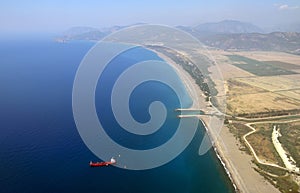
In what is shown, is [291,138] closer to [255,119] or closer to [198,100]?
[255,119]

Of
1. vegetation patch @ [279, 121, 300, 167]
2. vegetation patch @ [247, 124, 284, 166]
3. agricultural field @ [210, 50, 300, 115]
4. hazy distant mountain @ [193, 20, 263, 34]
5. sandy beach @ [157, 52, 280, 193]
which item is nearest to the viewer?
sandy beach @ [157, 52, 280, 193]

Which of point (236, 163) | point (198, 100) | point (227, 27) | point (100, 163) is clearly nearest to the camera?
point (100, 163)

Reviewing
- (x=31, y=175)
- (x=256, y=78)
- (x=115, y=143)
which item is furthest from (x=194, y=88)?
(x=31, y=175)

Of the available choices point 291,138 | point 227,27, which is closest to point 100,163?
point 291,138

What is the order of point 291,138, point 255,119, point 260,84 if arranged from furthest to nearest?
point 260,84 → point 255,119 → point 291,138

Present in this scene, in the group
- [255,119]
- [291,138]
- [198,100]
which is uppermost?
[198,100]

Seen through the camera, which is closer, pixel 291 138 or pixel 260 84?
pixel 291 138

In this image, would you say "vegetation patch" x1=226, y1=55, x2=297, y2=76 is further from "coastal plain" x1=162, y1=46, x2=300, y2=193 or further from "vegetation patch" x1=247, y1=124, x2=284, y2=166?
"vegetation patch" x1=247, y1=124, x2=284, y2=166

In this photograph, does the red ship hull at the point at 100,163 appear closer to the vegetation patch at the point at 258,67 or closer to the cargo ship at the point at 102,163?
the cargo ship at the point at 102,163

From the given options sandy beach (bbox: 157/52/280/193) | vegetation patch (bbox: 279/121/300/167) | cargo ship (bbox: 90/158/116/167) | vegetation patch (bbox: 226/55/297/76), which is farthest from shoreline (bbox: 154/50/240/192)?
vegetation patch (bbox: 226/55/297/76)

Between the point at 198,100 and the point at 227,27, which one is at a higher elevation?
the point at 227,27

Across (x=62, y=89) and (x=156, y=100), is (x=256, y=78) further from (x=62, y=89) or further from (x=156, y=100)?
(x=62, y=89)
